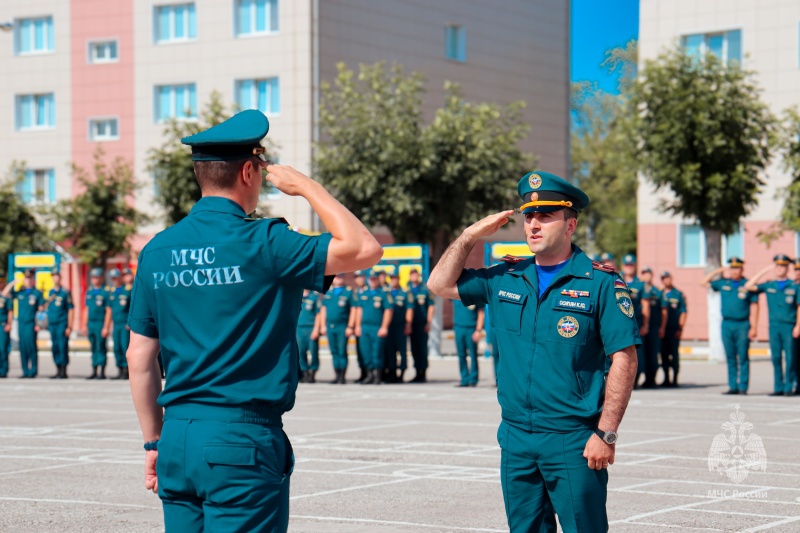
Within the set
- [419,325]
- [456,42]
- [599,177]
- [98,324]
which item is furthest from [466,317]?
[599,177]

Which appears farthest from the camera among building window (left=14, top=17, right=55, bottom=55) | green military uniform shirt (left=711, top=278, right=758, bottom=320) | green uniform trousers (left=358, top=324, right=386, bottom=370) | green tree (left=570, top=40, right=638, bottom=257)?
green tree (left=570, top=40, right=638, bottom=257)

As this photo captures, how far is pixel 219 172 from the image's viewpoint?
4891mm

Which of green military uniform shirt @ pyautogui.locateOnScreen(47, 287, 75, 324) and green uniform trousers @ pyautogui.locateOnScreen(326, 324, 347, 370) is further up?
green military uniform shirt @ pyautogui.locateOnScreen(47, 287, 75, 324)

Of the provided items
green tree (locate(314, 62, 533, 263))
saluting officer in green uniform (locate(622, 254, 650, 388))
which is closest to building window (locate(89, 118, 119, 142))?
green tree (locate(314, 62, 533, 263))

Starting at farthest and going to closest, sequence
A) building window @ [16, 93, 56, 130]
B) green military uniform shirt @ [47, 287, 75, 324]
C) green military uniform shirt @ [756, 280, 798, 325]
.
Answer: building window @ [16, 93, 56, 130] → green military uniform shirt @ [47, 287, 75, 324] → green military uniform shirt @ [756, 280, 798, 325]

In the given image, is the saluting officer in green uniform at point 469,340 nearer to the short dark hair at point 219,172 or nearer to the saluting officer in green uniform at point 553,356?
the saluting officer in green uniform at point 553,356

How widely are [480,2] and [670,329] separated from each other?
31.6 metres

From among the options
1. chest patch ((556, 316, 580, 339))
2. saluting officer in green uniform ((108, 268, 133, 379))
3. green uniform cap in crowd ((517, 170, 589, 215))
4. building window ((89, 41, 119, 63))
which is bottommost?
saluting officer in green uniform ((108, 268, 133, 379))

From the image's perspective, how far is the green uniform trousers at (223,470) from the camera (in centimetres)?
460

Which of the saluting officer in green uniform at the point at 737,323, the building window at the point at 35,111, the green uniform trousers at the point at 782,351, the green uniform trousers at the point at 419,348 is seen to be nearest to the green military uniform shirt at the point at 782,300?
the green uniform trousers at the point at 782,351

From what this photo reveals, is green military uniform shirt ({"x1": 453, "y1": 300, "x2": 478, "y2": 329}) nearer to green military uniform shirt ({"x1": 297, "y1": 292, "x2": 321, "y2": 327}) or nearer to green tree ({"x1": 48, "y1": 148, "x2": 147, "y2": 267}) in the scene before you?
Result: green military uniform shirt ({"x1": 297, "y1": 292, "x2": 321, "y2": 327})

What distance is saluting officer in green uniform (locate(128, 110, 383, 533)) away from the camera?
4637 millimetres

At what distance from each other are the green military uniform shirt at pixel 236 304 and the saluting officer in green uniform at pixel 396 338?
64.4ft

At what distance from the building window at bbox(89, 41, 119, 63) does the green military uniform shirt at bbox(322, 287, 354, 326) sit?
26321 mm
